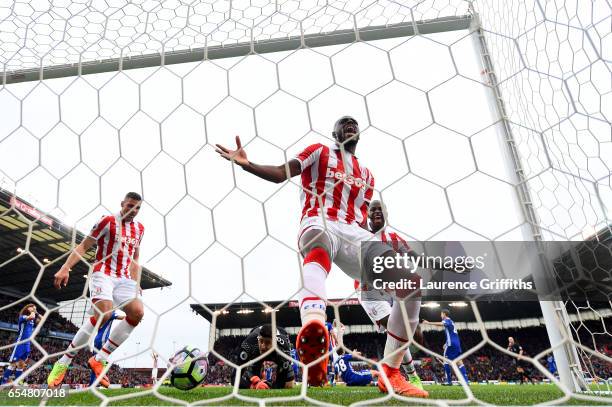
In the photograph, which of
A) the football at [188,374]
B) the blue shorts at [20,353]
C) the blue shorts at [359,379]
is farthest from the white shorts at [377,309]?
the blue shorts at [20,353]

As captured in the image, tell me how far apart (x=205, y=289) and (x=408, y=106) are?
1386mm

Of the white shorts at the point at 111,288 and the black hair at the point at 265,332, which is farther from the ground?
the white shorts at the point at 111,288

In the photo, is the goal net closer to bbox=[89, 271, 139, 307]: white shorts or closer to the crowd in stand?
bbox=[89, 271, 139, 307]: white shorts

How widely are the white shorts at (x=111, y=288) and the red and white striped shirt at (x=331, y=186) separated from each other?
5.28 feet

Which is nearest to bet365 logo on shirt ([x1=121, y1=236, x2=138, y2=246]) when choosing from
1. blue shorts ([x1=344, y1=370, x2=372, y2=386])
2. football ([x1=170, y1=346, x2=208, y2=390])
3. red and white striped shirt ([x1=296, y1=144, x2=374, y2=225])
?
football ([x1=170, y1=346, x2=208, y2=390])

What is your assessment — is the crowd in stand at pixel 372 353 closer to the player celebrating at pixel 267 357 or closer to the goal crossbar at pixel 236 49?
the player celebrating at pixel 267 357

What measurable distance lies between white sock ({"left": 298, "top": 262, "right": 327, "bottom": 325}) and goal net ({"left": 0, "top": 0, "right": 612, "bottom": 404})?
157 millimetres

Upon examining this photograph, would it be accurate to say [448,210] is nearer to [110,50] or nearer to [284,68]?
[284,68]

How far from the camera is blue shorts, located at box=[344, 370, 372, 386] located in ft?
14.0

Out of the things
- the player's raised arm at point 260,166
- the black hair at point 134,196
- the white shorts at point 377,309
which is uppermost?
the black hair at point 134,196

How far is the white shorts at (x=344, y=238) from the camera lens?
170cm

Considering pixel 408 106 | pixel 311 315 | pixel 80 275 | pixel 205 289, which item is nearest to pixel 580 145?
pixel 408 106

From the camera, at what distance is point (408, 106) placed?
78.8 inches

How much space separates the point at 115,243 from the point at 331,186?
186 centimetres
